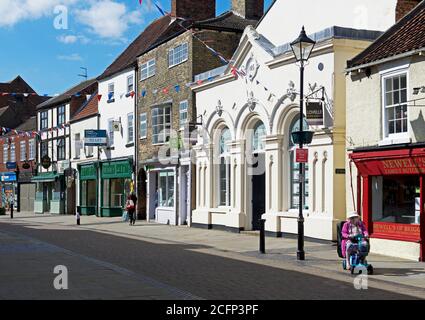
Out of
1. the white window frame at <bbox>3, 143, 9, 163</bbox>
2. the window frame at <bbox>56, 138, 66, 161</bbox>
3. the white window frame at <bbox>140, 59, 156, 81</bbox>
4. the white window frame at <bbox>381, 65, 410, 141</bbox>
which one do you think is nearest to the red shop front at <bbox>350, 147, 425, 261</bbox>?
the white window frame at <bbox>381, 65, 410, 141</bbox>

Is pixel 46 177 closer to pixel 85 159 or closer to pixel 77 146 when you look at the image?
pixel 77 146

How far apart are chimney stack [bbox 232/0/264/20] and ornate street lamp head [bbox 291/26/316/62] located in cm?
1589

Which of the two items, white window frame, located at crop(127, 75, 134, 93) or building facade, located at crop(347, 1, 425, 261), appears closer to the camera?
building facade, located at crop(347, 1, 425, 261)

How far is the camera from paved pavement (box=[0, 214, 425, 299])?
1081 centimetres

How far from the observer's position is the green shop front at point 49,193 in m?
45.3

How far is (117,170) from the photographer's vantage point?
37.3m

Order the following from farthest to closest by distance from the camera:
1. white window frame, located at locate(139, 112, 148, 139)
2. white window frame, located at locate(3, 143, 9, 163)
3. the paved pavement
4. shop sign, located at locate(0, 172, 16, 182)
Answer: white window frame, located at locate(3, 143, 9, 163) < shop sign, located at locate(0, 172, 16, 182) < white window frame, located at locate(139, 112, 148, 139) < the paved pavement

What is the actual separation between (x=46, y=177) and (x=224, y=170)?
2415 cm

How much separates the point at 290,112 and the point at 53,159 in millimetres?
29467

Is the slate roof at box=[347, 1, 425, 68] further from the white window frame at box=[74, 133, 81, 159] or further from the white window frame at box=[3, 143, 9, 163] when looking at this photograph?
the white window frame at box=[3, 143, 9, 163]

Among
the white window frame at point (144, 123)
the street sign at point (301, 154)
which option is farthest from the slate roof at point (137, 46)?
the street sign at point (301, 154)

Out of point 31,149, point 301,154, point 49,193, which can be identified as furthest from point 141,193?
point 31,149

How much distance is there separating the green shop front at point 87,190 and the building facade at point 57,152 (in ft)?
5.56

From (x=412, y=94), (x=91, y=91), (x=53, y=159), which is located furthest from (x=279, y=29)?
(x=53, y=159)
